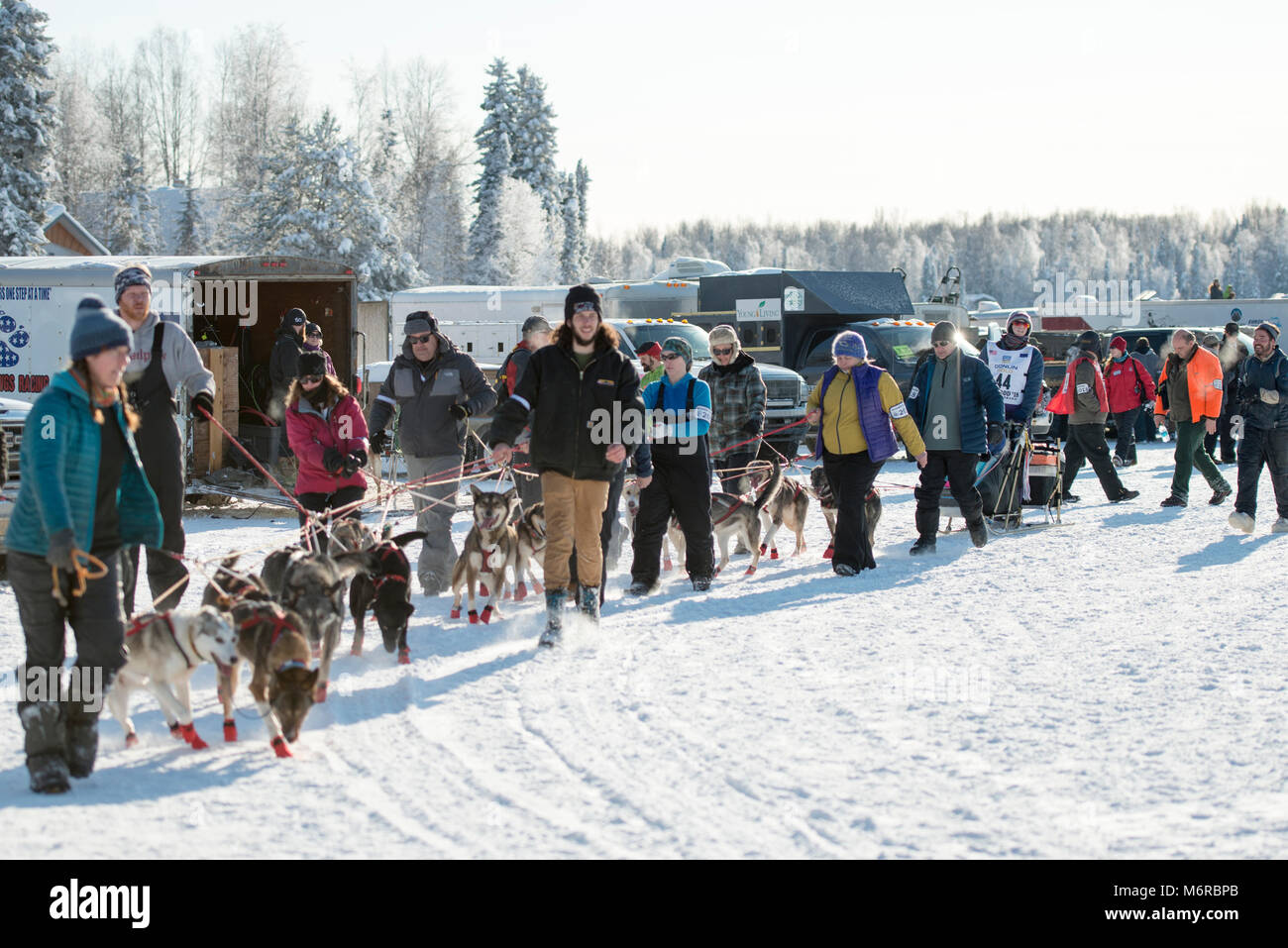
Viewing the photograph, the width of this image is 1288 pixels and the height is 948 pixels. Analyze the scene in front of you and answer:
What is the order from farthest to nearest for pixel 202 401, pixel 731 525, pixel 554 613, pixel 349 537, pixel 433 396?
pixel 731 525
pixel 433 396
pixel 349 537
pixel 554 613
pixel 202 401

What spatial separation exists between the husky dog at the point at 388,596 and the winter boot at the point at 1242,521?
7011mm

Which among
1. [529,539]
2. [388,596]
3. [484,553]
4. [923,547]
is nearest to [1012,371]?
[923,547]

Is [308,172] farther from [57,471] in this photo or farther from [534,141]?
[57,471]

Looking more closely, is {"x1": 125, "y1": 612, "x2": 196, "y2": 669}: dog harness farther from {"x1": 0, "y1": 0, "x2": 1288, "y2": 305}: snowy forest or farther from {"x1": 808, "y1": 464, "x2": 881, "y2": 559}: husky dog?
{"x1": 0, "y1": 0, "x2": 1288, "y2": 305}: snowy forest

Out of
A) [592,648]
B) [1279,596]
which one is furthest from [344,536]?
[1279,596]

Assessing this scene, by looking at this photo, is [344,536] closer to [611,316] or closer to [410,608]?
[410,608]

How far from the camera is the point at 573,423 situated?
5949 mm

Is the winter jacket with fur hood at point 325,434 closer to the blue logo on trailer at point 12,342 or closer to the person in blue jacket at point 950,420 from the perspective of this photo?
the person in blue jacket at point 950,420

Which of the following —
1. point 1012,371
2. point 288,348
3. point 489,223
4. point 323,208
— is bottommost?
point 1012,371

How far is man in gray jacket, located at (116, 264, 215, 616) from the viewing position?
541 centimetres

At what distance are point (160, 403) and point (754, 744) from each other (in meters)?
3.04

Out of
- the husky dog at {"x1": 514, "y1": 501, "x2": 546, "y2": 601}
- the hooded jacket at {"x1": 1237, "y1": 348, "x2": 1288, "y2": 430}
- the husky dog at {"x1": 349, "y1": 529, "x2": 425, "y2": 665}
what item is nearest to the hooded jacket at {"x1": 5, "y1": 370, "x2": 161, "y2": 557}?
the husky dog at {"x1": 349, "y1": 529, "x2": 425, "y2": 665}
